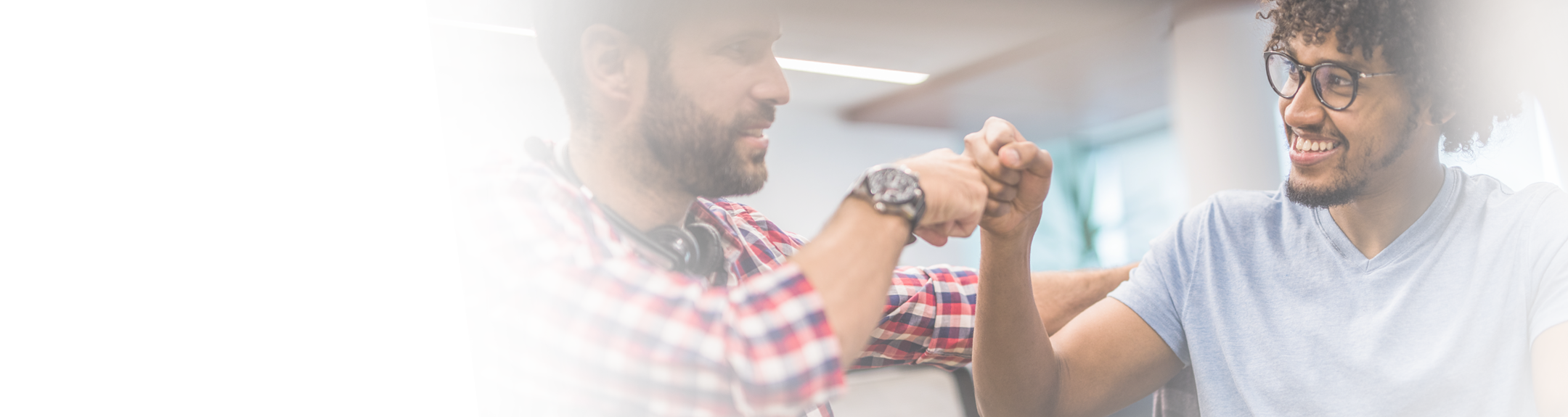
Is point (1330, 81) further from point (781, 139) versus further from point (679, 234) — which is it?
point (679, 234)

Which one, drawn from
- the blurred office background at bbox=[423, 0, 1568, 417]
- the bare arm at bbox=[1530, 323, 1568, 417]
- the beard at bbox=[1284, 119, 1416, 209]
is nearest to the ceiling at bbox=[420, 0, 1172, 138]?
the blurred office background at bbox=[423, 0, 1568, 417]

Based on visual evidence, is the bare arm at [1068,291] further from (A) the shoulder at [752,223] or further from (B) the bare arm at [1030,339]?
(A) the shoulder at [752,223]

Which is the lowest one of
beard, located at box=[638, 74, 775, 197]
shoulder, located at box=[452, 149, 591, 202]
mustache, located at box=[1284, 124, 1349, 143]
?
shoulder, located at box=[452, 149, 591, 202]

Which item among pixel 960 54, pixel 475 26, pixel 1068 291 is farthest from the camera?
pixel 1068 291

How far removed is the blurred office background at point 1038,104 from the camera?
1.03 metres

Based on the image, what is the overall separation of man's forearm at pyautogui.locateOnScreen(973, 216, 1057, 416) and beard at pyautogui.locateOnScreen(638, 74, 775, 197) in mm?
435

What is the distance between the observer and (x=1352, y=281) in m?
1.19

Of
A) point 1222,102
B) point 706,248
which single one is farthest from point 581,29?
point 1222,102

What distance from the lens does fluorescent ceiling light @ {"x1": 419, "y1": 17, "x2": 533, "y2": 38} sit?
1004mm

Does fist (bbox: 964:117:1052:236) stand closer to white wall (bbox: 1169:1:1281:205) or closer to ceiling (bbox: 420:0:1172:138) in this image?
ceiling (bbox: 420:0:1172:138)

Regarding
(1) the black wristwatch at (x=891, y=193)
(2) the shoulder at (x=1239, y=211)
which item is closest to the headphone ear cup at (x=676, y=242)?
(1) the black wristwatch at (x=891, y=193)

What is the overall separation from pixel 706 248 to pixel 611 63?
25 centimetres

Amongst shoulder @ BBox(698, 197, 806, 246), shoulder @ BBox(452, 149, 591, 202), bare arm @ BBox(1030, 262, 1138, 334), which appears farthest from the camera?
bare arm @ BBox(1030, 262, 1138, 334)
